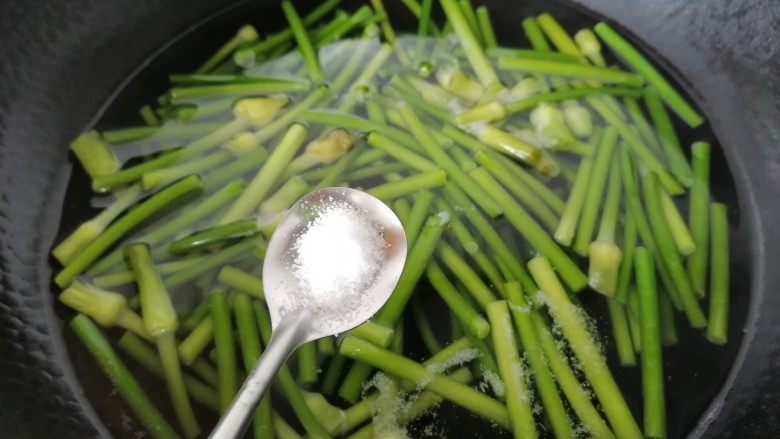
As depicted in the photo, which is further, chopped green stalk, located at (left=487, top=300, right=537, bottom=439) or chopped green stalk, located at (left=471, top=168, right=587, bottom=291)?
chopped green stalk, located at (left=471, top=168, right=587, bottom=291)

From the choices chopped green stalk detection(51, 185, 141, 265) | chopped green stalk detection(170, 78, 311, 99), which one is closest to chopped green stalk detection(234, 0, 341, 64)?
chopped green stalk detection(170, 78, 311, 99)

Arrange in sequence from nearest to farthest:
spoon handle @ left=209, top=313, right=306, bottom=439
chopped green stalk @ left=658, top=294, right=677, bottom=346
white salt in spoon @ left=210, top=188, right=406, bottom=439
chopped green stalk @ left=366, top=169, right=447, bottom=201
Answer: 1. spoon handle @ left=209, top=313, right=306, bottom=439
2. white salt in spoon @ left=210, top=188, right=406, bottom=439
3. chopped green stalk @ left=658, top=294, right=677, bottom=346
4. chopped green stalk @ left=366, top=169, right=447, bottom=201

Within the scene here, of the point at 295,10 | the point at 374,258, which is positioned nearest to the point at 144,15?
the point at 295,10

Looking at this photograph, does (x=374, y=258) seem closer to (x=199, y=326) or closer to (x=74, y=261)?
(x=199, y=326)

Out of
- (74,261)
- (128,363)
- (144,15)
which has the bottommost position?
(128,363)

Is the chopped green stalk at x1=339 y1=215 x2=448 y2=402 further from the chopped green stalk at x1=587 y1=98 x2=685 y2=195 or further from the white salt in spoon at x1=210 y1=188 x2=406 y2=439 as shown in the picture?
the chopped green stalk at x1=587 y1=98 x2=685 y2=195

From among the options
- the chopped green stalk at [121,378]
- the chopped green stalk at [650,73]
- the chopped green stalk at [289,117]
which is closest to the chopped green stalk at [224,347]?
the chopped green stalk at [121,378]
